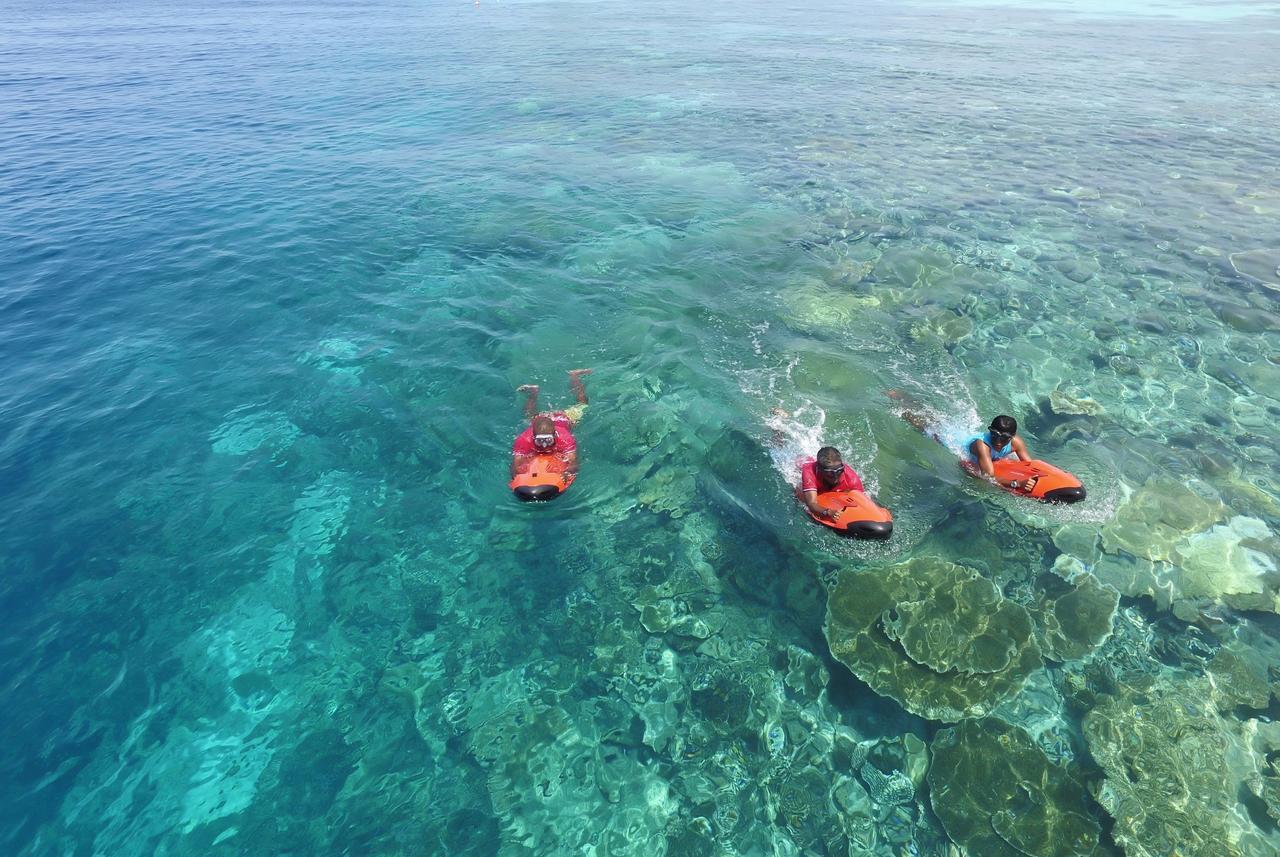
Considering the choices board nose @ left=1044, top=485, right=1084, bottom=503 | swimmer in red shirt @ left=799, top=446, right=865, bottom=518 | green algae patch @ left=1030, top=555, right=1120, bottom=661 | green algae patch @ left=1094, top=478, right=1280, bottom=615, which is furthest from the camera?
board nose @ left=1044, top=485, right=1084, bottom=503

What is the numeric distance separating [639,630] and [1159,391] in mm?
16856

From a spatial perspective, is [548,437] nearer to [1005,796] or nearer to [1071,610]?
[1005,796]

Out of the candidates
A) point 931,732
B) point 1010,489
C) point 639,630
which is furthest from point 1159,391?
point 639,630

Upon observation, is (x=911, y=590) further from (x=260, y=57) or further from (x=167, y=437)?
(x=260, y=57)

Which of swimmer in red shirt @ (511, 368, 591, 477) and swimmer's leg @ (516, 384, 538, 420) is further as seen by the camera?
swimmer's leg @ (516, 384, 538, 420)

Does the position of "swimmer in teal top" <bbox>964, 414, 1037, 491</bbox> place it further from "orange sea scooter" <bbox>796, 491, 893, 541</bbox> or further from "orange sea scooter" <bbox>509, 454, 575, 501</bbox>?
"orange sea scooter" <bbox>509, 454, 575, 501</bbox>

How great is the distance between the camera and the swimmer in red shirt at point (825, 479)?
1202 cm

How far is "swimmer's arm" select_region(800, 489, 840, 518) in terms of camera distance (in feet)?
39.5

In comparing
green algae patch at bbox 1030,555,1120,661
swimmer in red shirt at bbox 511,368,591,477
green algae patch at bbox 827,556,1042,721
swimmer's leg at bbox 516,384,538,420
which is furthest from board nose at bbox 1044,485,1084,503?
swimmer's leg at bbox 516,384,538,420

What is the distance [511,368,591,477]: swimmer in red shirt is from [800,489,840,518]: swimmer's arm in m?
5.71

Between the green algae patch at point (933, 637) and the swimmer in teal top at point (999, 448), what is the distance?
2768 mm

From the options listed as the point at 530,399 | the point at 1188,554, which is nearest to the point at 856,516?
the point at 1188,554

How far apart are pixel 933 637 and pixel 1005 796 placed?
257 cm

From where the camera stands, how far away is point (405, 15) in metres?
102
